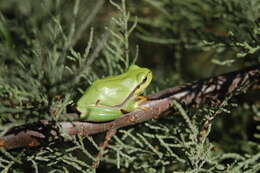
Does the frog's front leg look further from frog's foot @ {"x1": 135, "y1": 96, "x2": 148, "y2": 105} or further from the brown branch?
frog's foot @ {"x1": 135, "y1": 96, "x2": 148, "y2": 105}

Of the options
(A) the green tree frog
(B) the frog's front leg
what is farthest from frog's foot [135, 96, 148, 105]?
(B) the frog's front leg

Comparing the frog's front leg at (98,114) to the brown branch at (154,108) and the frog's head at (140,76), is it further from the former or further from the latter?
the frog's head at (140,76)

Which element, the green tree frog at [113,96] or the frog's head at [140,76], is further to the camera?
the frog's head at [140,76]

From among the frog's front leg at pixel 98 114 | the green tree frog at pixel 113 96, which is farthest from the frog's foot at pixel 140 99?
the frog's front leg at pixel 98 114

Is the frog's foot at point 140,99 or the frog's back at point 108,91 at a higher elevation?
the frog's back at point 108,91

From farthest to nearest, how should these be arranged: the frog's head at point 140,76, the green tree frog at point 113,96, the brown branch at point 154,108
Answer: the frog's head at point 140,76, the green tree frog at point 113,96, the brown branch at point 154,108

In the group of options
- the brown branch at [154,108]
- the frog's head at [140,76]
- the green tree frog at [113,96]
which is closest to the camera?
the brown branch at [154,108]

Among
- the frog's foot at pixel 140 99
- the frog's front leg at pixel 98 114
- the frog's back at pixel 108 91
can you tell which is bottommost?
the frog's front leg at pixel 98 114
